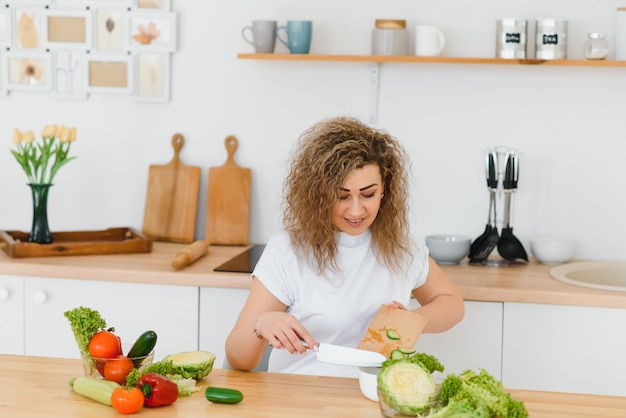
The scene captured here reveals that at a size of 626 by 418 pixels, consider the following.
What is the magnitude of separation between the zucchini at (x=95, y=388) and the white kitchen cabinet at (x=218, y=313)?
1.13 m

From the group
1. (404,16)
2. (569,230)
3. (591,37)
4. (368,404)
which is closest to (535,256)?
(569,230)

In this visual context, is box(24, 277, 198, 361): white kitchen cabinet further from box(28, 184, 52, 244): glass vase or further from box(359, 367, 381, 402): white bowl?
box(359, 367, 381, 402): white bowl

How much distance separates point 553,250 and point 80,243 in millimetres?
→ 1714

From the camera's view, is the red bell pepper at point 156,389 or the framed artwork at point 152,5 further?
the framed artwork at point 152,5

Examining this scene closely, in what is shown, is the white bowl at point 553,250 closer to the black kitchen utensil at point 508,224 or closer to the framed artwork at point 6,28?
the black kitchen utensil at point 508,224

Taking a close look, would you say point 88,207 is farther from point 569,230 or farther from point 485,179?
point 569,230

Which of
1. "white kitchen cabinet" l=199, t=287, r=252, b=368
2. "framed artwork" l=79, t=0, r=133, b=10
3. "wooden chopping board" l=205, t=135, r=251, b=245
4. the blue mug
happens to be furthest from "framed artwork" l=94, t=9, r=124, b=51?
"white kitchen cabinet" l=199, t=287, r=252, b=368

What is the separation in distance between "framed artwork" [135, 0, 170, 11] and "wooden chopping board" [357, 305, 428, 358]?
1866 mm

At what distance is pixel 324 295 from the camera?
7.59 ft

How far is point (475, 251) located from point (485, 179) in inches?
12.6

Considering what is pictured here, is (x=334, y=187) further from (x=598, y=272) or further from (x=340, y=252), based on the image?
(x=598, y=272)

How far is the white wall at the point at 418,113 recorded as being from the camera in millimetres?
3289

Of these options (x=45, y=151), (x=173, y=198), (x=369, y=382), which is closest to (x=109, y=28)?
(x=45, y=151)

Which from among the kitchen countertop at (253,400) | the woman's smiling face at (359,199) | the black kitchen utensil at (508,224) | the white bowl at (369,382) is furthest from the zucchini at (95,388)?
the black kitchen utensil at (508,224)
